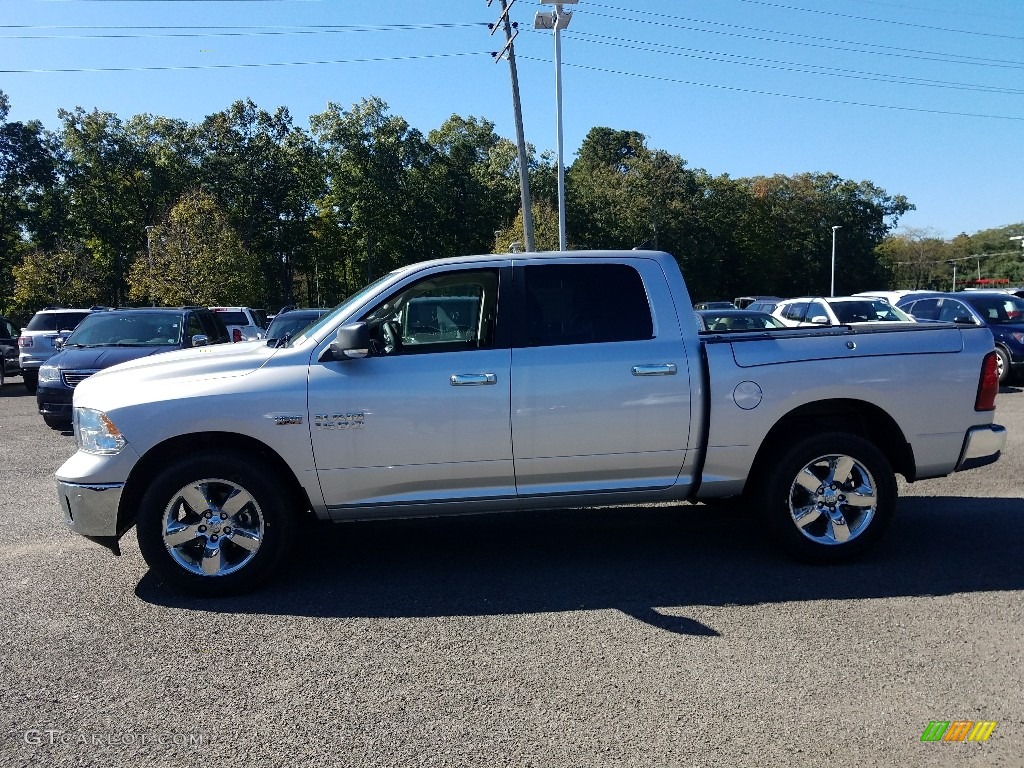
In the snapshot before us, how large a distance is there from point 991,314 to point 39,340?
1968 cm

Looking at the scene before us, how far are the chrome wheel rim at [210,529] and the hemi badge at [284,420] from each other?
45cm

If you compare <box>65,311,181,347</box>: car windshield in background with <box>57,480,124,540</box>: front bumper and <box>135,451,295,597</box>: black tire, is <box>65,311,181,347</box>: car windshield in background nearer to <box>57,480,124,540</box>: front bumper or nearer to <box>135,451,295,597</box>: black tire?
<box>57,480,124,540</box>: front bumper

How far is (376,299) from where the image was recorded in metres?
5.02

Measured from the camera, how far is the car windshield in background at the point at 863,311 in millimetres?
15740

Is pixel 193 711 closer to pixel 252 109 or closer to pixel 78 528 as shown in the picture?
pixel 78 528

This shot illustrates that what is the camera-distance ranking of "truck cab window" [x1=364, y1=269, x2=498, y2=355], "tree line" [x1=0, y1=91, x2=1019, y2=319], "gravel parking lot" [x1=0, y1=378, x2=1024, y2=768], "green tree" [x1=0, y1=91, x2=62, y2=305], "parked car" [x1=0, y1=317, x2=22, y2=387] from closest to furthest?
"gravel parking lot" [x1=0, y1=378, x2=1024, y2=768]
"truck cab window" [x1=364, y1=269, x2=498, y2=355]
"parked car" [x1=0, y1=317, x2=22, y2=387]
"green tree" [x1=0, y1=91, x2=62, y2=305]
"tree line" [x1=0, y1=91, x2=1019, y2=319]

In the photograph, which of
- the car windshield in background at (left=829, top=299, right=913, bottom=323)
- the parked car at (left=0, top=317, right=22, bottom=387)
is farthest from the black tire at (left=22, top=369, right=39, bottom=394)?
the car windshield in background at (left=829, top=299, right=913, bottom=323)

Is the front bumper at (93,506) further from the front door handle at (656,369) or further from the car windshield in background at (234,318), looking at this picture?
the car windshield in background at (234,318)

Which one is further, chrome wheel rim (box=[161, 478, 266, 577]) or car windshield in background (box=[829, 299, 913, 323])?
car windshield in background (box=[829, 299, 913, 323])

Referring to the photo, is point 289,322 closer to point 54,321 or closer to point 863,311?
point 54,321

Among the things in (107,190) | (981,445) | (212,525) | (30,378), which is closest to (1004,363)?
(981,445)

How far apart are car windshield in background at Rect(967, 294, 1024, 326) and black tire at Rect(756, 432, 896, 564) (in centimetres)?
1256

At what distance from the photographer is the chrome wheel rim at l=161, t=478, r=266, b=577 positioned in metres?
4.74

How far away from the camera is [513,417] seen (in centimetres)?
484
